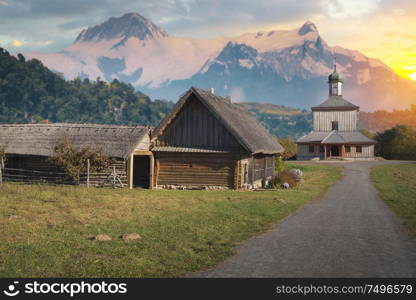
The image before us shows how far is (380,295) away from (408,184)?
31080 mm

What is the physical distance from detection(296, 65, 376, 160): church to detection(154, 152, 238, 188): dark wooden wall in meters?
39.9

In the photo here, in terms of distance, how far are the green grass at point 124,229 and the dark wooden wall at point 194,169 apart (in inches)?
218

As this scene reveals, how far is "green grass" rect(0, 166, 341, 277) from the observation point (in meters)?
11.0

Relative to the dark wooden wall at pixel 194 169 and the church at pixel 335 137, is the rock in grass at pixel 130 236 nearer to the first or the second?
the dark wooden wall at pixel 194 169

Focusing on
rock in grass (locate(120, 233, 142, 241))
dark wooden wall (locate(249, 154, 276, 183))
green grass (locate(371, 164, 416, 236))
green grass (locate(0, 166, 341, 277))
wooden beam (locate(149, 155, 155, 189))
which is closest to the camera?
green grass (locate(0, 166, 341, 277))

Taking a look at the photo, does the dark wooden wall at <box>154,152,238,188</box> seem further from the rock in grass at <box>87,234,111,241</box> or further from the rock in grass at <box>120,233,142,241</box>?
the rock in grass at <box>87,234,111,241</box>

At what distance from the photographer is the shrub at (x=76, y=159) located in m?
31.4

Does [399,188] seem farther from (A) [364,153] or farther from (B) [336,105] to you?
(B) [336,105]

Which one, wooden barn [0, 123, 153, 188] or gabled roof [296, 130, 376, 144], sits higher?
gabled roof [296, 130, 376, 144]

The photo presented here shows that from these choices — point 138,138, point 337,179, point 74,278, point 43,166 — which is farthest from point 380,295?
point 337,179

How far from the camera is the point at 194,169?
107ft

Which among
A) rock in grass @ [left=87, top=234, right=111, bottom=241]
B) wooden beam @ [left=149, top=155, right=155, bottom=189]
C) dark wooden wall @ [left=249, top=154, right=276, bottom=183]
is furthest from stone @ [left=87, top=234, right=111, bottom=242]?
dark wooden wall @ [left=249, top=154, right=276, bottom=183]

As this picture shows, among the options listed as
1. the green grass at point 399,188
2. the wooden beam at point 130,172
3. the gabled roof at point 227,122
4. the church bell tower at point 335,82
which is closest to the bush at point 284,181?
the gabled roof at point 227,122

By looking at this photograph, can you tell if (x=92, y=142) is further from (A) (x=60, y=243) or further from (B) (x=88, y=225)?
(A) (x=60, y=243)
